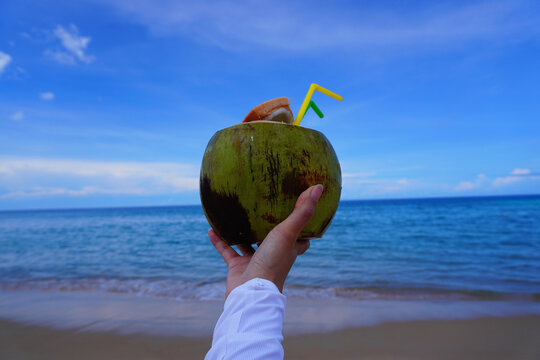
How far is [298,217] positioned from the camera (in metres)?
1.07

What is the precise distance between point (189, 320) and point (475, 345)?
117 inches

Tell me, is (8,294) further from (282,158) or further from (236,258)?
(282,158)

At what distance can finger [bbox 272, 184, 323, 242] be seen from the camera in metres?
1.08

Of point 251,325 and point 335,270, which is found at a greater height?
point 251,325

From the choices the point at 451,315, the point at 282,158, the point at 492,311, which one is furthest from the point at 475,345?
the point at 282,158

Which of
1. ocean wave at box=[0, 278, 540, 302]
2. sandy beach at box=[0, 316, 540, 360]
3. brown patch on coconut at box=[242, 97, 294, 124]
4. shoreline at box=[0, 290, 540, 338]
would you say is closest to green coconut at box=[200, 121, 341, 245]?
brown patch on coconut at box=[242, 97, 294, 124]

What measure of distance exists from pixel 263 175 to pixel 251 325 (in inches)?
18.4

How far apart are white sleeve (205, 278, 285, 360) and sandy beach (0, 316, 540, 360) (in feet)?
8.63

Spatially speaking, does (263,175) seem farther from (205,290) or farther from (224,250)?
(205,290)

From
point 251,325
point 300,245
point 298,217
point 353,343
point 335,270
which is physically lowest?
point 353,343

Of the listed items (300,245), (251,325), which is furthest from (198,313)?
(251,325)

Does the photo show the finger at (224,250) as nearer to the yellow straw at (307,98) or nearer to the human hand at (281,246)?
the human hand at (281,246)

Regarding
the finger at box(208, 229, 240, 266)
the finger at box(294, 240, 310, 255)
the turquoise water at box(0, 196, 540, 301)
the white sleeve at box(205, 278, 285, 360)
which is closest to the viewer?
the white sleeve at box(205, 278, 285, 360)

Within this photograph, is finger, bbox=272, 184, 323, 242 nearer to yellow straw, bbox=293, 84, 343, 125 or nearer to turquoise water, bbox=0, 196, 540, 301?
yellow straw, bbox=293, 84, 343, 125
